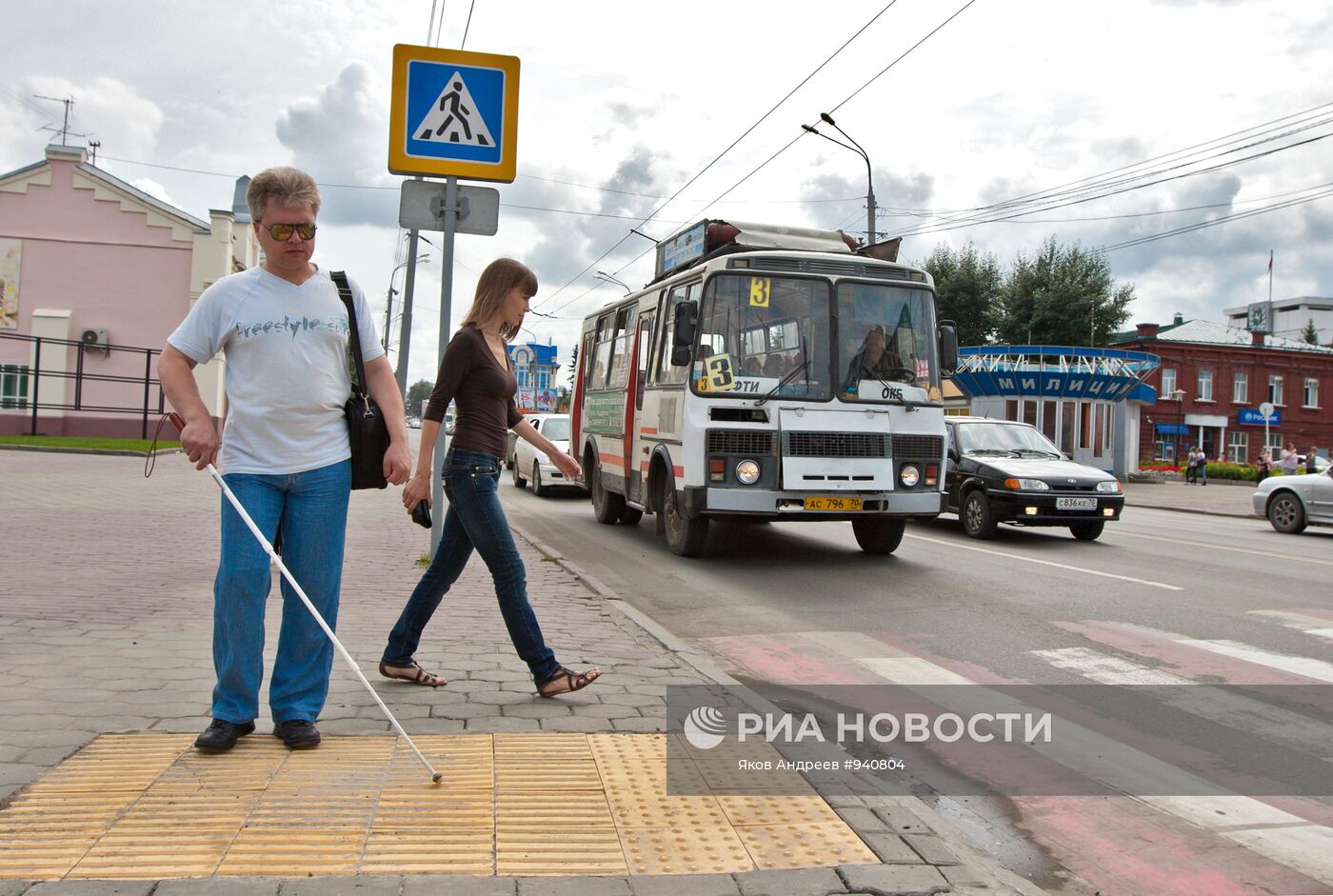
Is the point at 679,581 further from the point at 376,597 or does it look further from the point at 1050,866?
the point at 1050,866

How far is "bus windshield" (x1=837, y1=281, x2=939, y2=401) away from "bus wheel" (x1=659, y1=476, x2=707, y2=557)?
1.98m

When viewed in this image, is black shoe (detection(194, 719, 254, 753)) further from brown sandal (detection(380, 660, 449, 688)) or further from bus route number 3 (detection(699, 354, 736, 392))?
bus route number 3 (detection(699, 354, 736, 392))

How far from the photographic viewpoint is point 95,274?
37531 mm

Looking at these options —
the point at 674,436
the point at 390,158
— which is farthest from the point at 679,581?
the point at 390,158

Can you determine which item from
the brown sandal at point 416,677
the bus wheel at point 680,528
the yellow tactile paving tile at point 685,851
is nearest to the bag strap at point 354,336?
the brown sandal at point 416,677

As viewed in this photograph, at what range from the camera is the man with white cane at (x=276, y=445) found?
3752 millimetres

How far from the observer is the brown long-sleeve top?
4.76m

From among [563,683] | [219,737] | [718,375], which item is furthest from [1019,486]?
[219,737]

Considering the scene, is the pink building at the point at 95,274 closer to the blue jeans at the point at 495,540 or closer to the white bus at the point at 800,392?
the white bus at the point at 800,392

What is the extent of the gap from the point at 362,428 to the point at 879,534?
27.9ft

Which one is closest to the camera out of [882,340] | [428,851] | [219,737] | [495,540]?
[428,851]

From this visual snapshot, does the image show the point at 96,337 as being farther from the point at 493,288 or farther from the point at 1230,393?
the point at 1230,393

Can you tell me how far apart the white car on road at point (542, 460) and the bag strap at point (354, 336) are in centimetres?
1598

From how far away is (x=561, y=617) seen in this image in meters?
7.08
